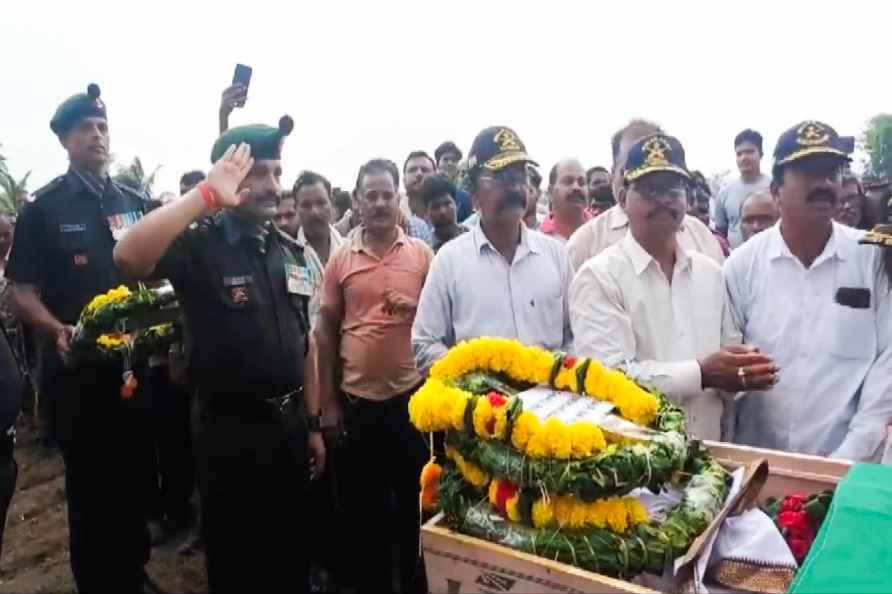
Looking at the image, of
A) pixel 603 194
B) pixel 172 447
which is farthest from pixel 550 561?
pixel 603 194

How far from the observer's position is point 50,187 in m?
3.95

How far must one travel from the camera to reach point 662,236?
2.72 meters

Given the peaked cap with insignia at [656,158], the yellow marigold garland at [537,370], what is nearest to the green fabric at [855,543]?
the yellow marigold garland at [537,370]

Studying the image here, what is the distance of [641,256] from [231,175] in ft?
5.22

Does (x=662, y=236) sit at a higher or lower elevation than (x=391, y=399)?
higher

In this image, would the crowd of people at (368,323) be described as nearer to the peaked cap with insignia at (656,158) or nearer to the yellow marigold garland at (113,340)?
the peaked cap with insignia at (656,158)

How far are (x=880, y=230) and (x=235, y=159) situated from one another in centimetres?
238

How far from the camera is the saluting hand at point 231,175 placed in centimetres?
267

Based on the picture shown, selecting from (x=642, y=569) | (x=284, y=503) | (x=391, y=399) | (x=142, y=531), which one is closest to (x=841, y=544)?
(x=642, y=569)

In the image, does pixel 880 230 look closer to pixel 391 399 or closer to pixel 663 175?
pixel 663 175

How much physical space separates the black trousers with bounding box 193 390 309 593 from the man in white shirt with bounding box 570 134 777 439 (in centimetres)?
134

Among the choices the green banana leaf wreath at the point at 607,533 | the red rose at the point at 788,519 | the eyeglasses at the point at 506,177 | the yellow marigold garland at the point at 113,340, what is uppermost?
the eyeglasses at the point at 506,177

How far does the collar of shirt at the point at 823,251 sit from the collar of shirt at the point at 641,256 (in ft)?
1.12

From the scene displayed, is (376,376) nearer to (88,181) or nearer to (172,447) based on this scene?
(88,181)
